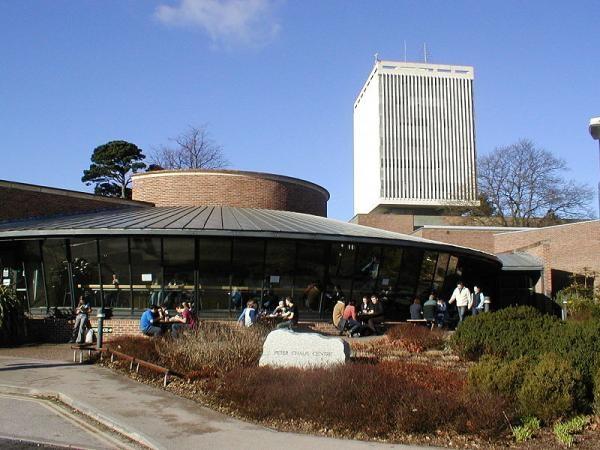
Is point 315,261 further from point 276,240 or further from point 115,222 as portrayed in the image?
point 115,222

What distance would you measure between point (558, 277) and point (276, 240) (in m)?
21.6

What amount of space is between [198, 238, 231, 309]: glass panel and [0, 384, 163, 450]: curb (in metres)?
9.61

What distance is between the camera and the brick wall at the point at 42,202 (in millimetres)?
25906

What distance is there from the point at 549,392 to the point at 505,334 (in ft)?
13.6

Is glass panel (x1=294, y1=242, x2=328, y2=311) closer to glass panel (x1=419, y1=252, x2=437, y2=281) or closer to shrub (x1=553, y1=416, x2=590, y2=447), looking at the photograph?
glass panel (x1=419, y1=252, x2=437, y2=281)

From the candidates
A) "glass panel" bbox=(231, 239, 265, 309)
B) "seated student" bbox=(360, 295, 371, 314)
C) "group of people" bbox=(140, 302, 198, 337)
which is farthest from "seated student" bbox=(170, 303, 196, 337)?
"seated student" bbox=(360, 295, 371, 314)

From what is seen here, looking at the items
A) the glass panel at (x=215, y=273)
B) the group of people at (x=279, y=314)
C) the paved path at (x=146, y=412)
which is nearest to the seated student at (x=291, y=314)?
the group of people at (x=279, y=314)

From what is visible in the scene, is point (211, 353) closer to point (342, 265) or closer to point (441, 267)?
point (342, 265)

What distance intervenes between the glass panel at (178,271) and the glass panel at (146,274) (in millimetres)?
226

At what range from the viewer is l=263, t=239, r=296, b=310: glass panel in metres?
22.0

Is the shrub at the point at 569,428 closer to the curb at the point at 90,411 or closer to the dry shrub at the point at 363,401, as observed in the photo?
the dry shrub at the point at 363,401

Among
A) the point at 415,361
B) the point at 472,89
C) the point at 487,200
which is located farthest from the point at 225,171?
the point at 472,89

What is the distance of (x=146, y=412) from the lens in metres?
10.2

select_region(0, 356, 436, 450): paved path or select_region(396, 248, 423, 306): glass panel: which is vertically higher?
select_region(396, 248, 423, 306): glass panel
